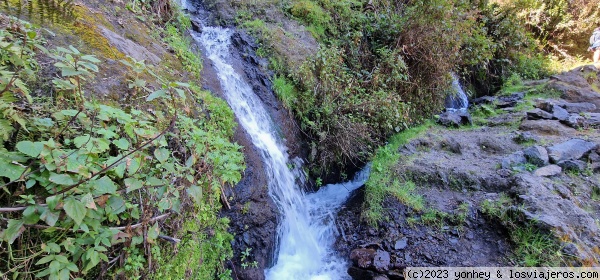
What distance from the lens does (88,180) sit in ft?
5.89

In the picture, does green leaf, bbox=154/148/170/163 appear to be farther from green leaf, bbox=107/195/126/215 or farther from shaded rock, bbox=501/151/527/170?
shaded rock, bbox=501/151/527/170

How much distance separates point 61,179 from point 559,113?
917 centimetres

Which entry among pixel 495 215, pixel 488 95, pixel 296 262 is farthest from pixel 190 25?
pixel 488 95

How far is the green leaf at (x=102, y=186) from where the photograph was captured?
5.92 ft

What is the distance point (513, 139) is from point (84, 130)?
Result: 694cm

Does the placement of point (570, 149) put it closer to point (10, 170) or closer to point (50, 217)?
point (50, 217)

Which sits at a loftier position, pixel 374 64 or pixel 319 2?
pixel 319 2

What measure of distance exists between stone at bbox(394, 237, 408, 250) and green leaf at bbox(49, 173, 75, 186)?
3545 millimetres

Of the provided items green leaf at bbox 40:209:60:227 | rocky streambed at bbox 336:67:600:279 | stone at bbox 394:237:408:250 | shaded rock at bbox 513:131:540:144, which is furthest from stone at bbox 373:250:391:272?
shaded rock at bbox 513:131:540:144

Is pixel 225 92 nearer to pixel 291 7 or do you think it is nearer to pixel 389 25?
pixel 291 7

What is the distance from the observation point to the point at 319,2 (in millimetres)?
7621

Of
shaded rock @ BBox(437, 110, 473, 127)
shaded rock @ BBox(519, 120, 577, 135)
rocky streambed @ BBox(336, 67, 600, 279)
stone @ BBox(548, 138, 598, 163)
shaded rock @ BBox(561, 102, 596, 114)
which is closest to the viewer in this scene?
rocky streambed @ BBox(336, 67, 600, 279)

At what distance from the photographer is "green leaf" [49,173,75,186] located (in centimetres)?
170

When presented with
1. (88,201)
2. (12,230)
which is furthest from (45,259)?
(88,201)
